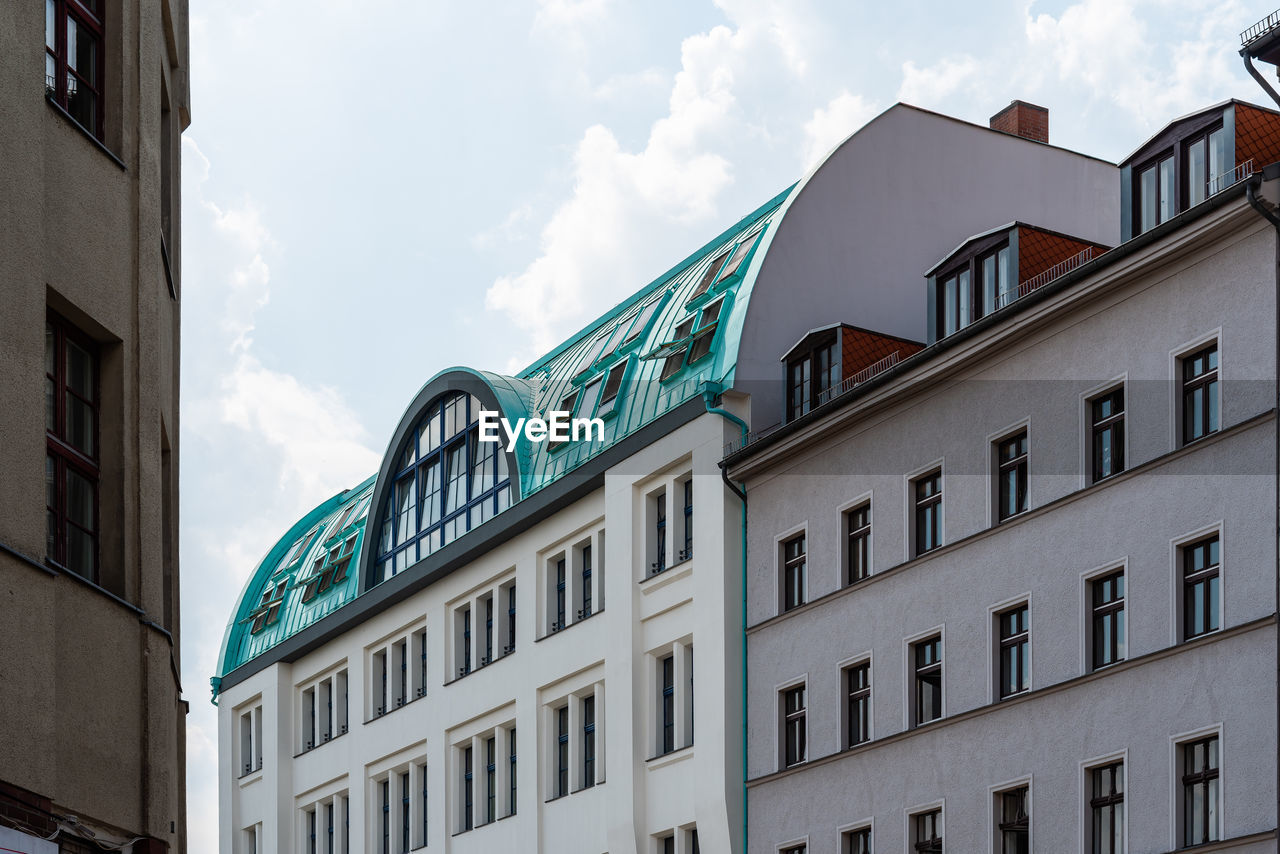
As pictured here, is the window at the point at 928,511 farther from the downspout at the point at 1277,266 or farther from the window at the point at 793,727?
the downspout at the point at 1277,266

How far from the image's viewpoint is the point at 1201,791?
1077 inches

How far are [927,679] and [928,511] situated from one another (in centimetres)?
282

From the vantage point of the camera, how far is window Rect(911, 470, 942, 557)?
3409 cm

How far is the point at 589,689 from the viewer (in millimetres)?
44438

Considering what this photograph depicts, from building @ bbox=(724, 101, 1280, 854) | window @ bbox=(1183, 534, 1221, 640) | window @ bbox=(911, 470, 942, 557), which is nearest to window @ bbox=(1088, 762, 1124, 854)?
building @ bbox=(724, 101, 1280, 854)

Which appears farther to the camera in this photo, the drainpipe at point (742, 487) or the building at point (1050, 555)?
the drainpipe at point (742, 487)

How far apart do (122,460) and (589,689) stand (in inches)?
1041

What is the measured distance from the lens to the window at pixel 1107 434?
1187 inches

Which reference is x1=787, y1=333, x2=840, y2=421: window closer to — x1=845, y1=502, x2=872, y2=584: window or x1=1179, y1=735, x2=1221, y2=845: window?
x1=845, y1=502, x2=872, y2=584: window

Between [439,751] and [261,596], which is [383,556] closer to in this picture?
[439,751]

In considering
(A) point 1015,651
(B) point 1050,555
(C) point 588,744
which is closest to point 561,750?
(C) point 588,744

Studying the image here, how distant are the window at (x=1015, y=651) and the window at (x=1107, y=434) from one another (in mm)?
2562

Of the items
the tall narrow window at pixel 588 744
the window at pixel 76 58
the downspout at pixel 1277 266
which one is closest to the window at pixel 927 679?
the downspout at pixel 1277 266

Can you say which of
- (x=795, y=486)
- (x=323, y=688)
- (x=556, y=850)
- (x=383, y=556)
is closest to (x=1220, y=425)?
(x=795, y=486)
